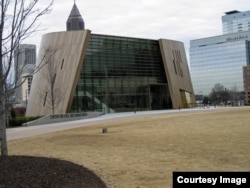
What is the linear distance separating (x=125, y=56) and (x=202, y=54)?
9587 cm

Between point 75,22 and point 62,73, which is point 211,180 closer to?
point 62,73

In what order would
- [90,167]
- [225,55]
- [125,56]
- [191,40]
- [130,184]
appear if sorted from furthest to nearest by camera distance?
[191,40]
[225,55]
[125,56]
[90,167]
[130,184]

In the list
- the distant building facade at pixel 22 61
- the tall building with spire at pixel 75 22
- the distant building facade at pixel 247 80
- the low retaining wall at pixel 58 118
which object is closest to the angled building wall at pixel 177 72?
the low retaining wall at pixel 58 118

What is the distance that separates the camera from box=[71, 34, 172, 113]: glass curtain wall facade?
62.7 metres

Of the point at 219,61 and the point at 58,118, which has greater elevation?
the point at 219,61

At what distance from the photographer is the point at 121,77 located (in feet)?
220

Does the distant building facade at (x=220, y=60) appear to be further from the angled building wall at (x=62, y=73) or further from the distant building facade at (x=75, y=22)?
the angled building wall at (x=62, y=73)

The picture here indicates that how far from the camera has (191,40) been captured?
6417 inches

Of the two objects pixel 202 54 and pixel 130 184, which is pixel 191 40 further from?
pixel 130 184

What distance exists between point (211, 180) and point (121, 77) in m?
61.4

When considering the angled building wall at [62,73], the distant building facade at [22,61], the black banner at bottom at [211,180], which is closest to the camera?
the black banner at bottom at [211,180]

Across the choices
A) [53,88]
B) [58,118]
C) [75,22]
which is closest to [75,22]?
[75,22]

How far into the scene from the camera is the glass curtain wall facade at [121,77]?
62656mm

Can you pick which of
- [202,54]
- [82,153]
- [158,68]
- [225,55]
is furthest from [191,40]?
[82,153]
